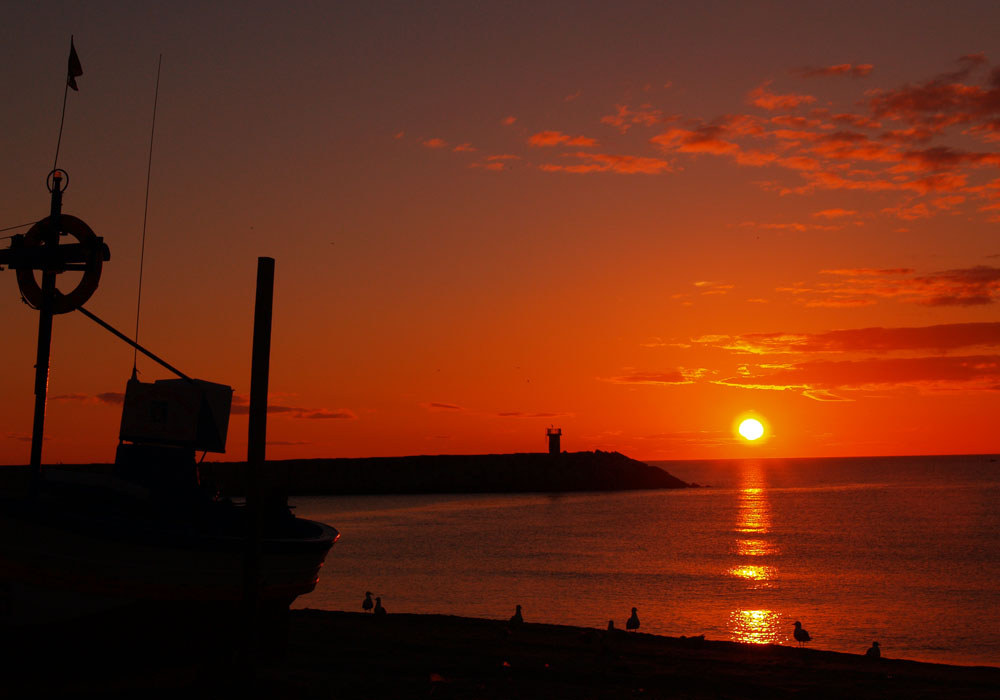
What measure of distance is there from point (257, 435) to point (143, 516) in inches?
77.7

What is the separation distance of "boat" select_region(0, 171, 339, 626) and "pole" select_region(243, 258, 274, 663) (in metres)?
0.02

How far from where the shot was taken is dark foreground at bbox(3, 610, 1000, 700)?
39.4 feet

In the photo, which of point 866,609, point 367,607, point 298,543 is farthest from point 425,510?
point 298,543

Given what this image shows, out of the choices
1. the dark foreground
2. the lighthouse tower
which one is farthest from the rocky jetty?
the dark foreground

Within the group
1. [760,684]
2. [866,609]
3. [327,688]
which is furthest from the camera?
[866,609]

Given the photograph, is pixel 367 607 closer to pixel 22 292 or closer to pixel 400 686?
pixel 400 686

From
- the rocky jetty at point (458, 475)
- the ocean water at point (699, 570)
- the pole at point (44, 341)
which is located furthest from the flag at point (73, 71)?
the rocky jetty at point (458, 475)

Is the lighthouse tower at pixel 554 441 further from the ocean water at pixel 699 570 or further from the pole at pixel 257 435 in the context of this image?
→ the pole at pixel 257 435

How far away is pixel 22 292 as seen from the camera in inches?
523

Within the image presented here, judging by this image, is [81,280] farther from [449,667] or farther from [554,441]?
[554,441]

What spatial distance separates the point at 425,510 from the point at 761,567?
6101cm

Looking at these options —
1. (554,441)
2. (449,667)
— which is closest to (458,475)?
(554,441)

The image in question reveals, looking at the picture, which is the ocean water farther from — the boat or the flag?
the flag

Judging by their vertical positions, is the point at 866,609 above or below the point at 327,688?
below
